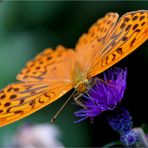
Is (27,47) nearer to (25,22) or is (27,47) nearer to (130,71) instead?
(25,22)

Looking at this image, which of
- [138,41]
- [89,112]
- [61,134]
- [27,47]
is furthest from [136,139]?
[27,47]

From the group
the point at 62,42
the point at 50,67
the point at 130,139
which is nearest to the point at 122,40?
the point at 130,139

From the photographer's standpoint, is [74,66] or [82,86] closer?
[82,86]

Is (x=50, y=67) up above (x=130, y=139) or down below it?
above

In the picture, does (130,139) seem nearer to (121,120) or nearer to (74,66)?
(121,120)

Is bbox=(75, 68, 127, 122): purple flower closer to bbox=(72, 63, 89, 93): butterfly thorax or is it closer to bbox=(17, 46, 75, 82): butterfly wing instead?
bbox=(72, 63, 89, 93): butterfly thorax
